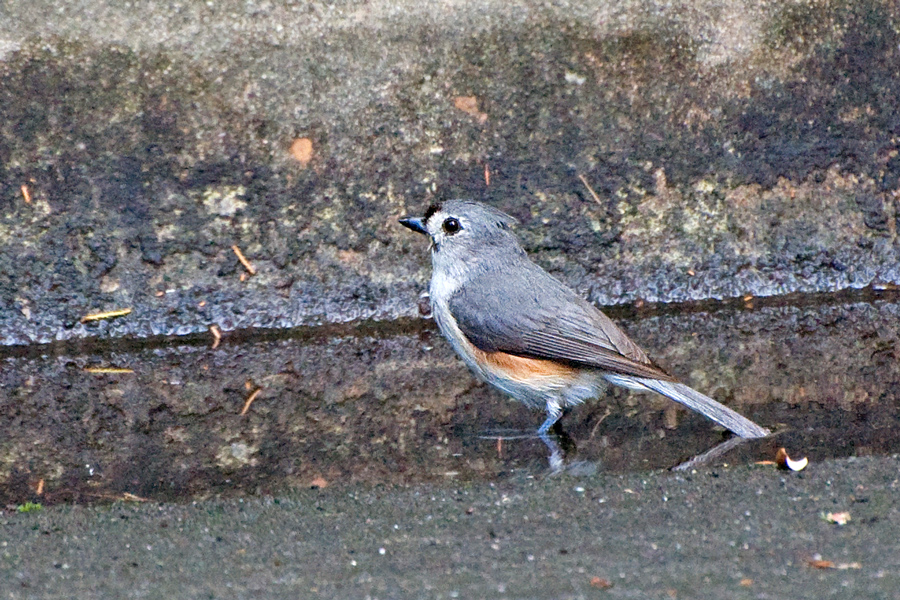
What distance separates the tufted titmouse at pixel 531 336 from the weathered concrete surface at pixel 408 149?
0.97 m

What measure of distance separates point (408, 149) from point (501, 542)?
3127 millimetres

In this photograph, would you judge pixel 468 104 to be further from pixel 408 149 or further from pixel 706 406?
pixel 706 406

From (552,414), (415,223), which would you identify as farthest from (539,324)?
(415,223)

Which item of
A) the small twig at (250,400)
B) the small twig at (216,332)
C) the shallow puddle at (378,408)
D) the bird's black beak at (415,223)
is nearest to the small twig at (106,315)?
the shallow puddle at (378,408)

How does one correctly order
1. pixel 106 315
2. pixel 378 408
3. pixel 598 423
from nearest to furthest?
1. pixel 598 423
2. pixel 378 408
3. pixel 106 315

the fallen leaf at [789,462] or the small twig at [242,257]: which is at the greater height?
the small twig at [242,257]

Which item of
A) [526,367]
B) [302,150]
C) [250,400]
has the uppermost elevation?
[302,150]

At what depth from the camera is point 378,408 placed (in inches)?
188

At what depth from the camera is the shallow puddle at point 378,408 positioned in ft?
13.3

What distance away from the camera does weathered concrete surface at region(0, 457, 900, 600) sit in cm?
275

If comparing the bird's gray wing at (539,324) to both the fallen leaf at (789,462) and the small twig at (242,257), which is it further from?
the small twig at (242,257)

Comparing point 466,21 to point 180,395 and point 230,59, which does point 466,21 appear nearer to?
point 230,59

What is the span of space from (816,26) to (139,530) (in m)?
4.73

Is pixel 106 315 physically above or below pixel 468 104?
below
